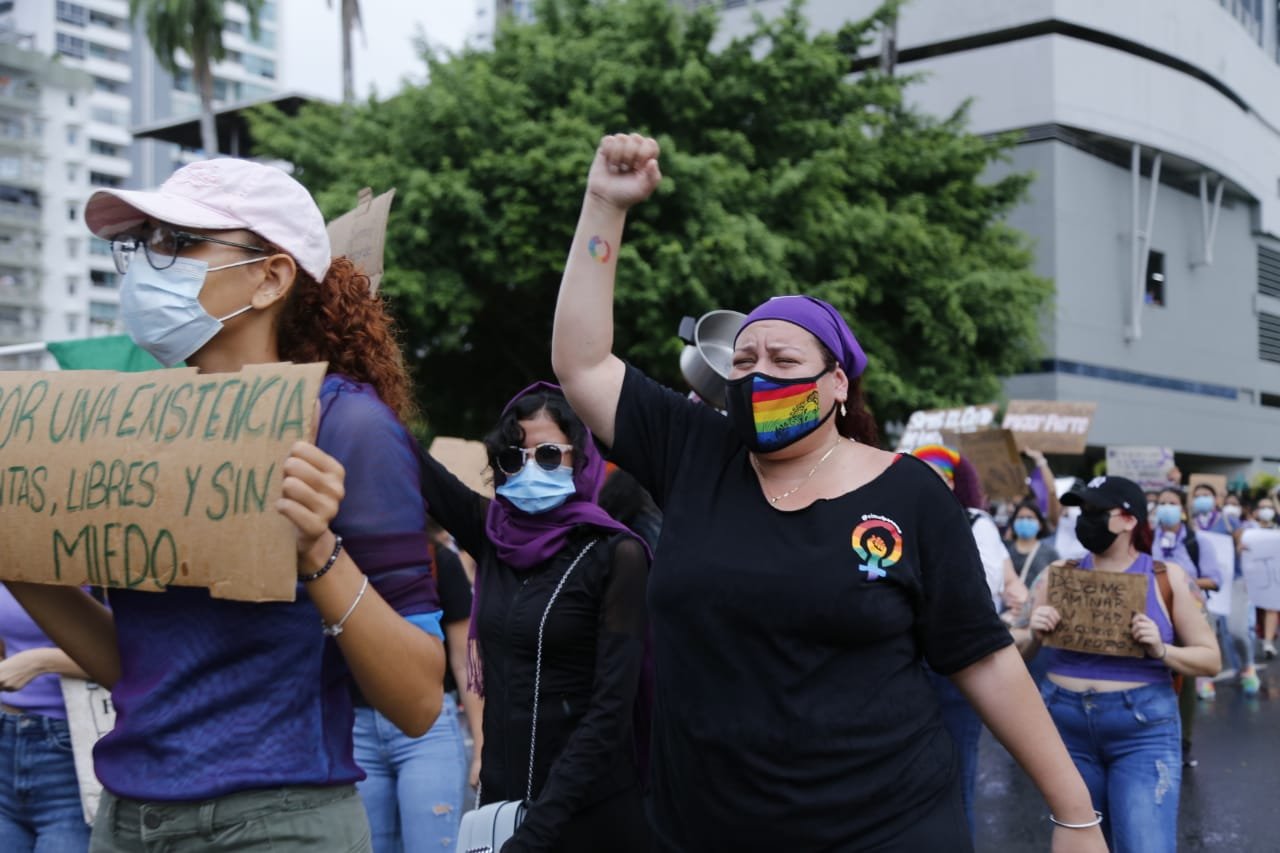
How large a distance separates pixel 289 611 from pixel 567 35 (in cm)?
1789

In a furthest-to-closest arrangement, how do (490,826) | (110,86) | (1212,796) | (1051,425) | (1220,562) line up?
(110,86) < (1051,425) < (1220,562) < (1212,796) < (490,826)

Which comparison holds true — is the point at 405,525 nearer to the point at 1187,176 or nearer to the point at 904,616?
the point at 904,616

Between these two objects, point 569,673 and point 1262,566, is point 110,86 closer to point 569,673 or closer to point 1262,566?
point 1262,566

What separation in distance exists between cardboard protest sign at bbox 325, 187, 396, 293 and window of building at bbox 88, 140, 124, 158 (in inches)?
3520

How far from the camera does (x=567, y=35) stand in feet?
61.7

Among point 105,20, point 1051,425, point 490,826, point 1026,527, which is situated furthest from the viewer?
point 105,20

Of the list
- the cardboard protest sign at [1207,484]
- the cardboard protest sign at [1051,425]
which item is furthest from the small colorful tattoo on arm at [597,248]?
the cardboard protest sign at [1207,484]

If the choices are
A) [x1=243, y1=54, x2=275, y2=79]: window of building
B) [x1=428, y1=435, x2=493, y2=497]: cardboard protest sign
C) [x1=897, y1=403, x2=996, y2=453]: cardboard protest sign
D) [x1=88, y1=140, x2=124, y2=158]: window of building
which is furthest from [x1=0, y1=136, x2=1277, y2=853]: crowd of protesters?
[x1=243, y1=54, x2=275, y2=79]: window of building

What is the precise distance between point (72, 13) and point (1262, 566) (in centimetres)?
9235

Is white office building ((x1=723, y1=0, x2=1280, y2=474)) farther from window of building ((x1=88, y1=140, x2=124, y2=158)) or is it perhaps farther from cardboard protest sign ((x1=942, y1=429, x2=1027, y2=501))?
window of building ((x1=88, y1=140, x2=124, y2=158))

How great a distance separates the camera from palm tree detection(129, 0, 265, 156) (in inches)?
1335

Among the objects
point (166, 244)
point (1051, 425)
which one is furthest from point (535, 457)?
point (1051, 425)

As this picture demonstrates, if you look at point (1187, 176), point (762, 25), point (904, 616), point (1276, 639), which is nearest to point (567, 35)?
point (762, 25)

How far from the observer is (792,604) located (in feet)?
8.30
